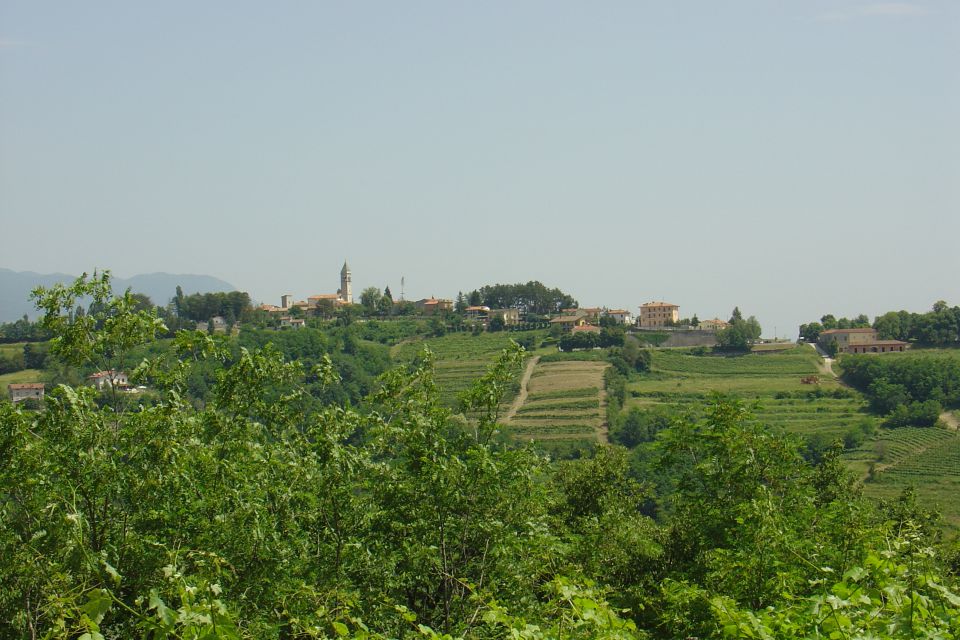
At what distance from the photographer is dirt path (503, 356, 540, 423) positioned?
79.4 metres

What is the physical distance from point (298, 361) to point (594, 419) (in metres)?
68.4

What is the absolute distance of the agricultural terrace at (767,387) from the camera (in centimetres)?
7006

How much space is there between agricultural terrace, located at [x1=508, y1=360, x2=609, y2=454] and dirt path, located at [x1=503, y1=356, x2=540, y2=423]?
408 millimetres

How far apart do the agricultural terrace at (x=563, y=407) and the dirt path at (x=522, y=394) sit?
1.34 feet

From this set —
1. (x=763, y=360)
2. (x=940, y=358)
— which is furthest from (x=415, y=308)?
(x=940, y=358)

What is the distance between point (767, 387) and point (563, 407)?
20.1m

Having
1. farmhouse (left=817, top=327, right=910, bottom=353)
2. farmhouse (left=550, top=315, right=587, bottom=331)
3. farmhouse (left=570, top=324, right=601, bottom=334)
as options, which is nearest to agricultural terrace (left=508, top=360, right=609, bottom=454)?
farmhouse (left=570, top=324, right=601, bottom=334)

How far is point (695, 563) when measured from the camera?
1190 centimetres

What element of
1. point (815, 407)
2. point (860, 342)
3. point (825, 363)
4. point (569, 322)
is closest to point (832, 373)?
point (825, 363)

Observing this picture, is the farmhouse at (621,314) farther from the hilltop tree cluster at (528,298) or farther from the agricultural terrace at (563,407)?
the agricultural terrace at (563,407)

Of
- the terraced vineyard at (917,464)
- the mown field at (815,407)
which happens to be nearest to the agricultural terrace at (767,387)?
the mown field at (815,407)

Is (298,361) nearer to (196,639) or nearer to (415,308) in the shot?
(196,639)

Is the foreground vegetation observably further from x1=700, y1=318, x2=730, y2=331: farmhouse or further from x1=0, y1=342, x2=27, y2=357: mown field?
x1=700, y1=318, x2=730, y2=331: farmhouse

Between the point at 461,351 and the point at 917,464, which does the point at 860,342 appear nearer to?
the point at 917,464
